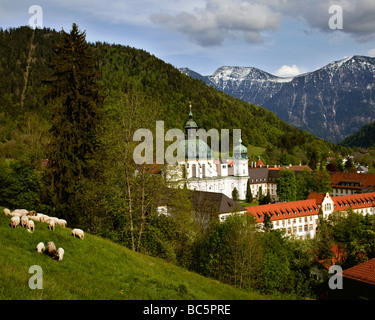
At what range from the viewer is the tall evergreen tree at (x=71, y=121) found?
23.6 meters

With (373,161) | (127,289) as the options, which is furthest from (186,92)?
(127,289)

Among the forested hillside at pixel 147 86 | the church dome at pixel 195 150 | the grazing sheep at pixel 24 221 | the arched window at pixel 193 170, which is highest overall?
the forested hillside at pixel 147 86

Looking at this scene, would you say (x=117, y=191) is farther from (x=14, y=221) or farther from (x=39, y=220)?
(x=14, y=221)

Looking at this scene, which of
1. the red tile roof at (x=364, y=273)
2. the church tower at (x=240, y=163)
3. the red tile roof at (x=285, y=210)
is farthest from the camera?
the church tower at (x=240, y=163)

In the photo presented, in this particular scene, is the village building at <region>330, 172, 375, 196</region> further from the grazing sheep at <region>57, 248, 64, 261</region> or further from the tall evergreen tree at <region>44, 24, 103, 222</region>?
the grazing sheep at <region>57, 248, 64, 261</region>

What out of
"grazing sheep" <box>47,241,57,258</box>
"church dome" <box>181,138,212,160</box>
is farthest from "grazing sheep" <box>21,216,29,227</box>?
"church dome" <box>181,138,212,160</box>

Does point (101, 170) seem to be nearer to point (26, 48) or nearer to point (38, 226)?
point (38, 226)

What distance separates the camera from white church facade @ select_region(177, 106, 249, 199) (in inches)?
2970

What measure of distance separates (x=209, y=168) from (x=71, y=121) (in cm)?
5701

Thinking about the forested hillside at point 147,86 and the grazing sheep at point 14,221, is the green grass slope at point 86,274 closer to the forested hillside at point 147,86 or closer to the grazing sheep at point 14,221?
the grazing sheep at point 14,221

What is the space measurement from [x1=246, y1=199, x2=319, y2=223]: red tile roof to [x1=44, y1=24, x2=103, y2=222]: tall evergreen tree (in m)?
36.3

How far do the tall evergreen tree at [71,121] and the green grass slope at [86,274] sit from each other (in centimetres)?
851

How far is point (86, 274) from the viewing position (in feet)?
39.6

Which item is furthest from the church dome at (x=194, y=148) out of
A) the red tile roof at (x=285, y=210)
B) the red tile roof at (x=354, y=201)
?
the red tile roof at (x=354, y=201)
